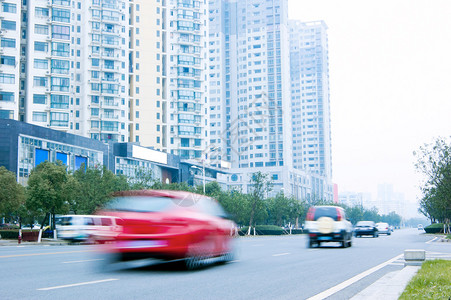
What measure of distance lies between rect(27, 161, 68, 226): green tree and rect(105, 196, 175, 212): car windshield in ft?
103

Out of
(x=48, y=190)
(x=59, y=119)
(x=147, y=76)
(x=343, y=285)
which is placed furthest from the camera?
(x=147, y=76)

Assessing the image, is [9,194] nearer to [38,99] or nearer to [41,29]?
[38,99]

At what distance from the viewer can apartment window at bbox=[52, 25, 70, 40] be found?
251 feet

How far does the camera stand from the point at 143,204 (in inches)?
438

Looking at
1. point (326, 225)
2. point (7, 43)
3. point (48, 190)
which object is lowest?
point (326, 225)

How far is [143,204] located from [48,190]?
32154mm

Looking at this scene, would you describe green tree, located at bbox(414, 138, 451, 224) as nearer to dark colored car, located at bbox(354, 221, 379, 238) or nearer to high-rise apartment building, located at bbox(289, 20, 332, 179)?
dark colored car, located at bbox(354, 221, 379, 238)

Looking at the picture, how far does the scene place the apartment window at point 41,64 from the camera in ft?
245

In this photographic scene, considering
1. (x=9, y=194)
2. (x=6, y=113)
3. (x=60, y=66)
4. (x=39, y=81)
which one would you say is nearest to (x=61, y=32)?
(x=60, y=66)

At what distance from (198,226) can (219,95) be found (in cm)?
14394

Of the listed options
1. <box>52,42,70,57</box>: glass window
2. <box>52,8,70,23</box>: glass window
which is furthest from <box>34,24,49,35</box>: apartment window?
<box>52,42,70,57</box>: glass window

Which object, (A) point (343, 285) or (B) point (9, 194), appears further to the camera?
(B) point (9, 194)

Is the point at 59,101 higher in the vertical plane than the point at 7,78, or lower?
lower

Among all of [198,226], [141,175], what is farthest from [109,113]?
Result: [198,226]
